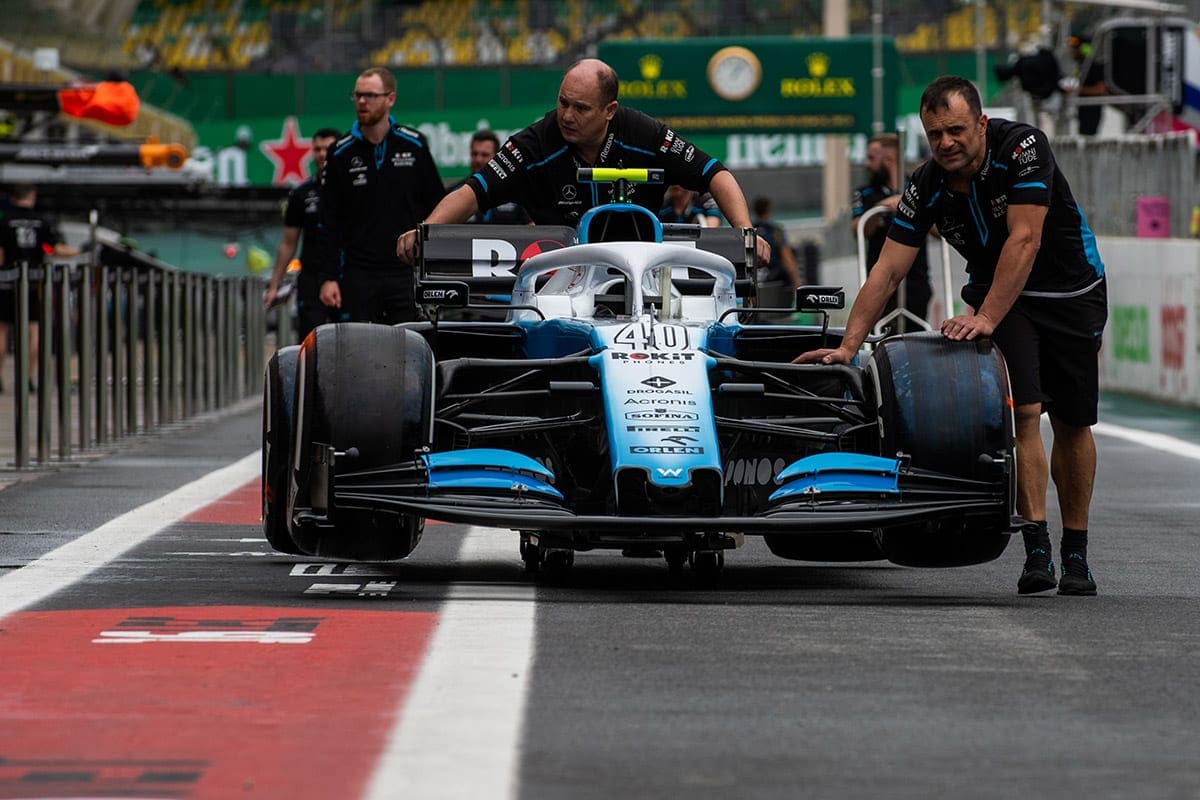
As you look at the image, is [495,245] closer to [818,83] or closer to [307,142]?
[818,83]

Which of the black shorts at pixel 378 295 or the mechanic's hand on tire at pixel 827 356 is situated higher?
the black shorts at pixel 378 295

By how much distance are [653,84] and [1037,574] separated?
1619 inches

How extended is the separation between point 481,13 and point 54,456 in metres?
53.4

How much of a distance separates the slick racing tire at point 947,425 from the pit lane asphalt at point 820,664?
0.16m

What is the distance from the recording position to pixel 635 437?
295 inches

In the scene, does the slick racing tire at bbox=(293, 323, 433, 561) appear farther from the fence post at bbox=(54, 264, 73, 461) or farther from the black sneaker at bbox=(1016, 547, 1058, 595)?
the fence post at bbox=(54, 264, 73, 461)

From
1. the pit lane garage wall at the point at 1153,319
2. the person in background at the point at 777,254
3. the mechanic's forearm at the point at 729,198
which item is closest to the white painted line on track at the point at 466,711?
the mechanic's forearm at the point at 729,198

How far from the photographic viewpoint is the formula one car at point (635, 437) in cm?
748

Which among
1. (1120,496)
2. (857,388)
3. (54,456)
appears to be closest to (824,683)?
(857,388)

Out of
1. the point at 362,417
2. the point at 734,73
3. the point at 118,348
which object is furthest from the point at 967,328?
the point at 734,73

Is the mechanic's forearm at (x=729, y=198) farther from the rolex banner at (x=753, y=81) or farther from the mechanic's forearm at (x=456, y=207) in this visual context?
the rolex banner at (x=753, y=81)

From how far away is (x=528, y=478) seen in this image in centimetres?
757

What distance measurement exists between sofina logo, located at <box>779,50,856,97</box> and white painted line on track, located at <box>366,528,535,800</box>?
138 feet

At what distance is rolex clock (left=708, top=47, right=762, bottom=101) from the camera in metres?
48.8
